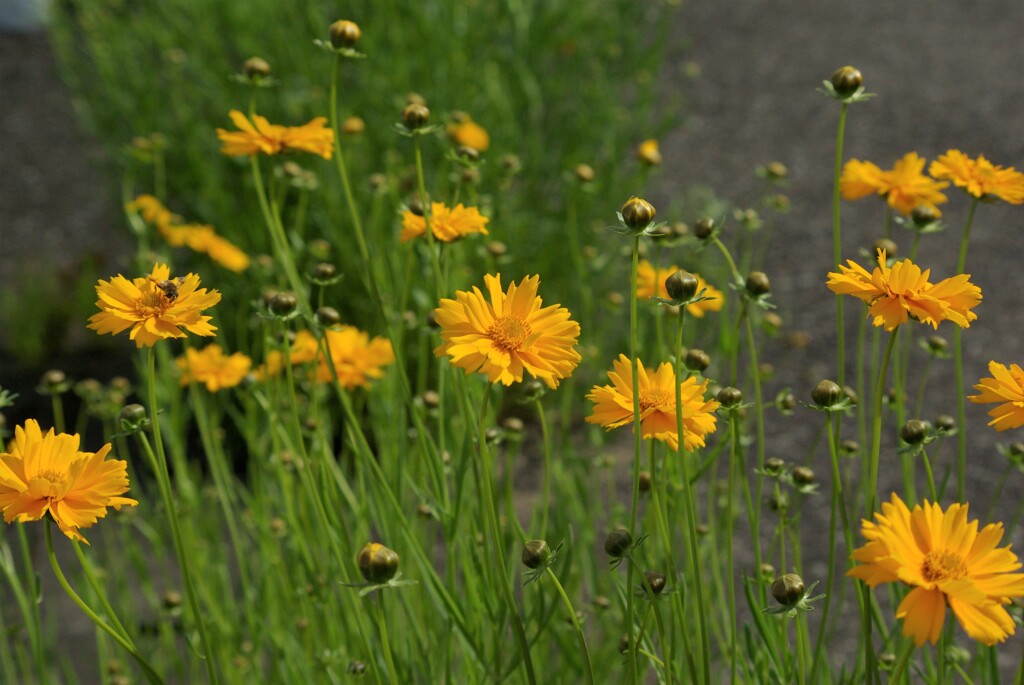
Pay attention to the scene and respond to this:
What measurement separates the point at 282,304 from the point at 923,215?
75cm

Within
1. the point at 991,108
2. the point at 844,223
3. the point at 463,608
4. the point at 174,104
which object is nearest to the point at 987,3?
the point at 991,108

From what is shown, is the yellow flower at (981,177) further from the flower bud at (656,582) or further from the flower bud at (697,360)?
the flower bud at (656,582)

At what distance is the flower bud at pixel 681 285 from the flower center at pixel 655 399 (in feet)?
0.40

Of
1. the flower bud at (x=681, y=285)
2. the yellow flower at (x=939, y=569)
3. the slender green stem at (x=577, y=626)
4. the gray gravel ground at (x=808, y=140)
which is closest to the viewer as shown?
the yellow flower at (x=939, y=569)

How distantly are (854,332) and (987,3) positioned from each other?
3.16 meters

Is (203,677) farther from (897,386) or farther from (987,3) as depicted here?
(987,3)

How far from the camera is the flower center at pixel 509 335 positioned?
36.3 inches

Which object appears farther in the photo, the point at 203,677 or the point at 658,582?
the point at 203,677

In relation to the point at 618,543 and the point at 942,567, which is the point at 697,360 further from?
the point at 942,567

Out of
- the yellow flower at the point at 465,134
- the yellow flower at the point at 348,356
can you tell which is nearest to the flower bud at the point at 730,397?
the yellow flower at the point at 348,356

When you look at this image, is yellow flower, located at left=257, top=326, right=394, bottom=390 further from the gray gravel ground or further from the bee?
the gray gravel ground

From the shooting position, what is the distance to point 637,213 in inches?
36.3

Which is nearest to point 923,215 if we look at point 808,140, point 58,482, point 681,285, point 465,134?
point 681,285

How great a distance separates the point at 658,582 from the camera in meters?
1.03
